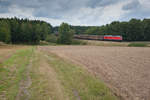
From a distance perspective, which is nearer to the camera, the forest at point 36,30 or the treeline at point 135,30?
the forest at point 36,30

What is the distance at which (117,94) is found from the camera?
221 inches

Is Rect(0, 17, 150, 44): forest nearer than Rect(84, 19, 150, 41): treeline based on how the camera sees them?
Yes

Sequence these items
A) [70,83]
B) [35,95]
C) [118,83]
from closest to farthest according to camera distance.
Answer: [35,95] → [70,83] → [118,83]

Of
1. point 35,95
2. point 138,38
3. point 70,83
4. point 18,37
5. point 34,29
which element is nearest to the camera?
point 35,95

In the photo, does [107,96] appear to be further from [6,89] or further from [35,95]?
[6,89]

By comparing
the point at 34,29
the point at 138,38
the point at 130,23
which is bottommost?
the point at 138,38

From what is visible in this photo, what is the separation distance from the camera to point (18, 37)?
167 ft

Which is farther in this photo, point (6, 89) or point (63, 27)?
point (63, 27)

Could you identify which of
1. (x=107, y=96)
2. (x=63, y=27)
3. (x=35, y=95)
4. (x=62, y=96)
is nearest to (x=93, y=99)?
(x=107, y=96)

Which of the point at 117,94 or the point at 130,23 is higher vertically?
the point at 130,23

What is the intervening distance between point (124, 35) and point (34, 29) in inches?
2394

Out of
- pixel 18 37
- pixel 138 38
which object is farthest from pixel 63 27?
pixel 138 38

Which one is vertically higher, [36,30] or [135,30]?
[135,30]

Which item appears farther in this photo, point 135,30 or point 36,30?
point 135,30
